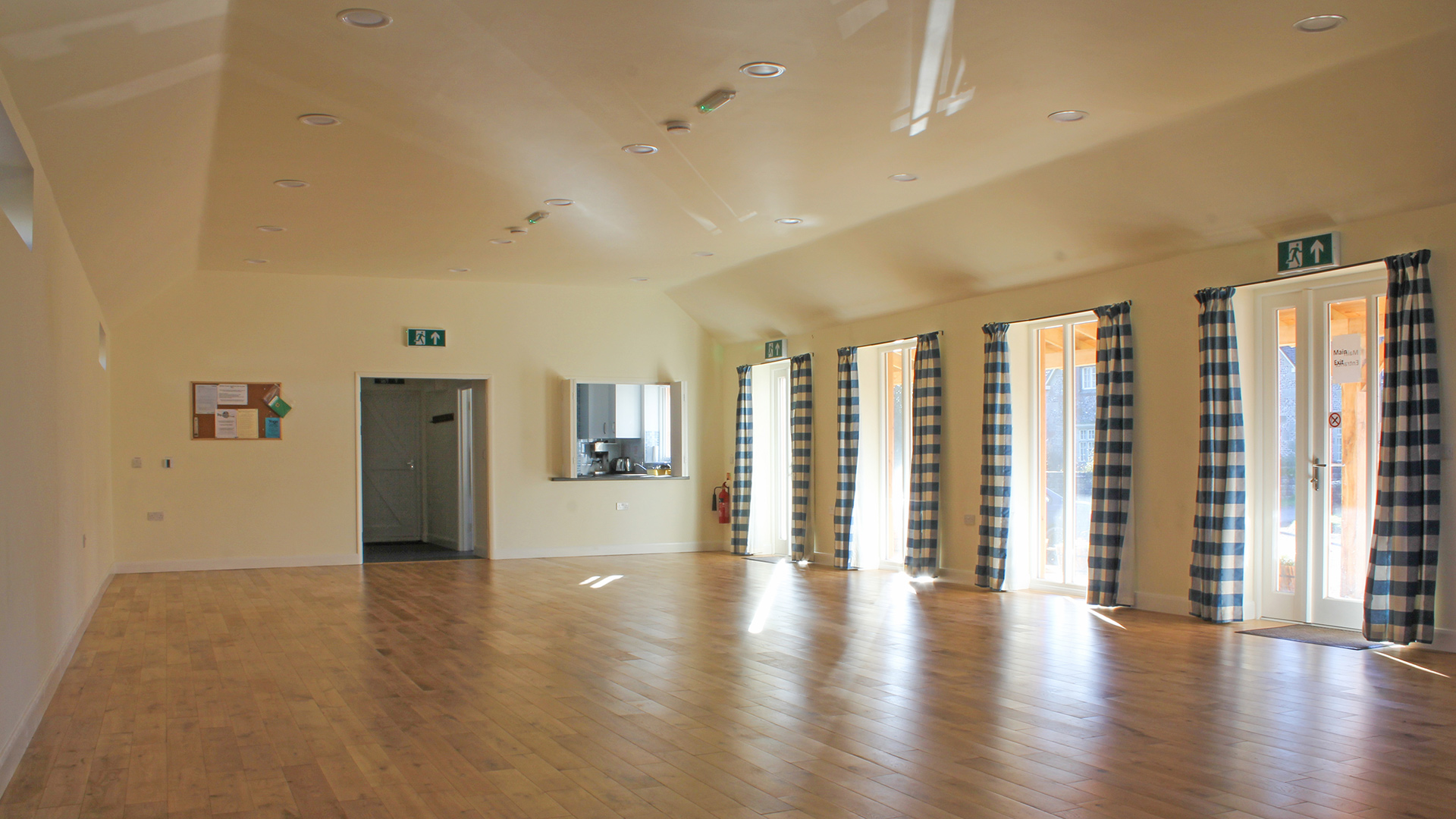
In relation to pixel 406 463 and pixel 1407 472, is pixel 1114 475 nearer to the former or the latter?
pixel 1407 472

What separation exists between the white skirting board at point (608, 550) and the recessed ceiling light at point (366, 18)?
7.77 metres

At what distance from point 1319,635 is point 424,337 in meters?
8.52

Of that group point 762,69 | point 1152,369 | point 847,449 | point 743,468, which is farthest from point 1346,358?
point 743,468

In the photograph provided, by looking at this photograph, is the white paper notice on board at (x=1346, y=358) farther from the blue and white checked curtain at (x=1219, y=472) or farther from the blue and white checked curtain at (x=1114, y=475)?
the blue and white checked curtain at (x=1114, y=475)

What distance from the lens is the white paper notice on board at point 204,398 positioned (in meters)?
10.3

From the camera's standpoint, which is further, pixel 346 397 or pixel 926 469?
pixel 346 397

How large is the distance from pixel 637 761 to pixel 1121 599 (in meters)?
4.82

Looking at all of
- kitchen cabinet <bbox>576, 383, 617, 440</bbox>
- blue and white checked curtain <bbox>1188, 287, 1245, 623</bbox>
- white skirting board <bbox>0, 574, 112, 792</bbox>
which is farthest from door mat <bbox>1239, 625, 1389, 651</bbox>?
kitchen cabinet <bbox>576, 383, 617, 440</bbox>

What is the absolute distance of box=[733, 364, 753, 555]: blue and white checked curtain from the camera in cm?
1181

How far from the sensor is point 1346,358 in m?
6.47

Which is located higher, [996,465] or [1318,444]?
[1318,444]

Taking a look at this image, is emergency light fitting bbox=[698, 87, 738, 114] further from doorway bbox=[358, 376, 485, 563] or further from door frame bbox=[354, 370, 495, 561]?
doorway bbox=[358, 376, 485, 563]

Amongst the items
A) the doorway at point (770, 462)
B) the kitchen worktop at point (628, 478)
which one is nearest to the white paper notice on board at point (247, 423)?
the kitchen worktop at point (628, 478)

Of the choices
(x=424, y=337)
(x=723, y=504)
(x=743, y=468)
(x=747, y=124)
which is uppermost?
(x=747, y=124)
